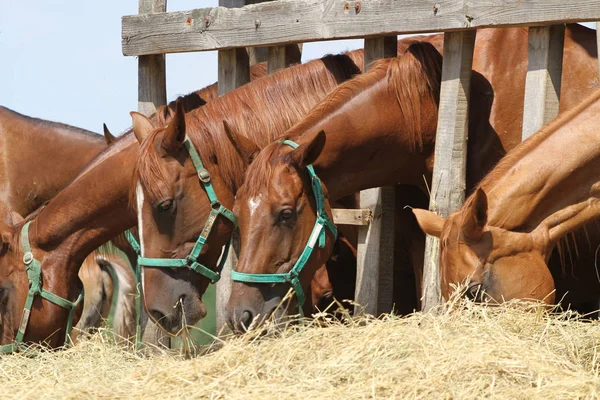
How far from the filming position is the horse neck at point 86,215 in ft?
17.8

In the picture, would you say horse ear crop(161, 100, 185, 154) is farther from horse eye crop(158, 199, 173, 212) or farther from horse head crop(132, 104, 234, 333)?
horse eye crop(158, 199, 173, 212)

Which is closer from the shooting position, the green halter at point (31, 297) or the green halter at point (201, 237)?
the green halter at point (201, 237)

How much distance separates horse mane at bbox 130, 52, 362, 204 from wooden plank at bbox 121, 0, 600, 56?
24 cm

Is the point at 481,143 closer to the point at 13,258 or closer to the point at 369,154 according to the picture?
the point at 369,154

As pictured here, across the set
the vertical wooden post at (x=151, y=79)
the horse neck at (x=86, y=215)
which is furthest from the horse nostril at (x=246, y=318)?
the vertical wooden post at (x=151, y=79)

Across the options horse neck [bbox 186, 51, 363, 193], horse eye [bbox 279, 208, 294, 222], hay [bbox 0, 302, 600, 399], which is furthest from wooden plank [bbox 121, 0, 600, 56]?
hay [bbox 0, 302, 600, 399]

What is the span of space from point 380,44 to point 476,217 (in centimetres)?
154

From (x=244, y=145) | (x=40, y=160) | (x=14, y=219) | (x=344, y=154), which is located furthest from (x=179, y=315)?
(x=40, y=160)

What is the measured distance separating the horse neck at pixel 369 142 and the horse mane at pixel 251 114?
0.44m

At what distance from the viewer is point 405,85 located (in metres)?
5.01

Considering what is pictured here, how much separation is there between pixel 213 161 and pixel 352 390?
209 cm

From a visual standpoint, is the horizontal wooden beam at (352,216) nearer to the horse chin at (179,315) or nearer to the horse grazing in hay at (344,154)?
the horse grazing in hay at (344,154)

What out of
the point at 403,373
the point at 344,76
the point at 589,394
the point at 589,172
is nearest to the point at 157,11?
the point at 344,76

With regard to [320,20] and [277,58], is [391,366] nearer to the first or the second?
[320,20]
